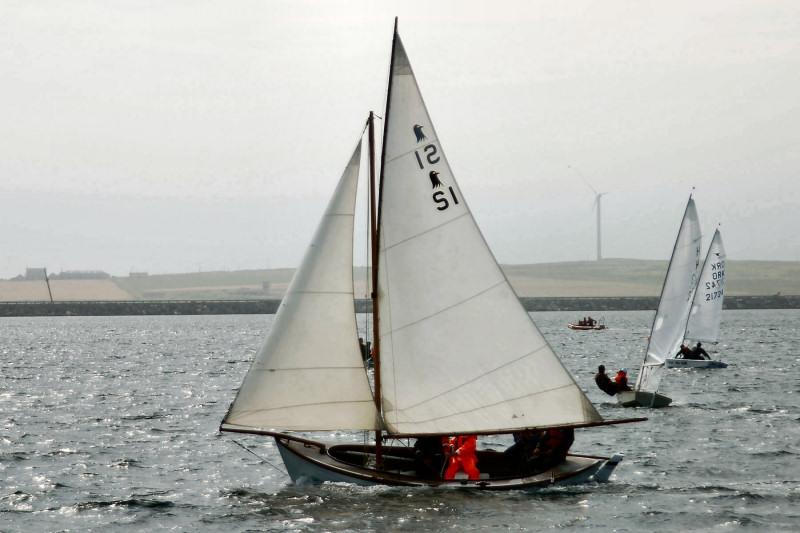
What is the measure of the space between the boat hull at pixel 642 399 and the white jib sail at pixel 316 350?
22.5 m

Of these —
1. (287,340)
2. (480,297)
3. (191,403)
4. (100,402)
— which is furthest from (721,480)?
(100,402)

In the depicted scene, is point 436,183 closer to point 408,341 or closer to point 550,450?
point 408,341

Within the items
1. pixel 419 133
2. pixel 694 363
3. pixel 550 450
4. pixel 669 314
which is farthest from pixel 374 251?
pixel 694 363

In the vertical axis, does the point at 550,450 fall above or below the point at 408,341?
below

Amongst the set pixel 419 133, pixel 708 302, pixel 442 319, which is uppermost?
pixel 419 133

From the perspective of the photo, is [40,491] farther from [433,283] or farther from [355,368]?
[433,283]

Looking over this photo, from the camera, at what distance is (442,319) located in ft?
75.2

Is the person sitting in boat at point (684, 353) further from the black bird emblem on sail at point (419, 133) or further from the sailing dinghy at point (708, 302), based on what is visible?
the black bird emblem on sail at point (419, 133)

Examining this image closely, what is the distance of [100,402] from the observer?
4962cm

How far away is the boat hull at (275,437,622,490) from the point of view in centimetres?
2277

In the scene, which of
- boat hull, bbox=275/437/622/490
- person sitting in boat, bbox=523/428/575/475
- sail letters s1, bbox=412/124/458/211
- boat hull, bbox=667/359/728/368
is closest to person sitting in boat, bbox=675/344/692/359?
boat hull, bbox=667/359/728/368

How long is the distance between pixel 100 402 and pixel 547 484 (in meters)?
32.0

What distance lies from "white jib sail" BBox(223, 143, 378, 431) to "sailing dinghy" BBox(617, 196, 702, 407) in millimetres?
22672

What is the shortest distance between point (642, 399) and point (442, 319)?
22.0 meters
